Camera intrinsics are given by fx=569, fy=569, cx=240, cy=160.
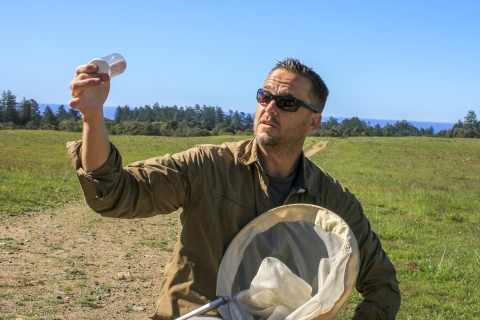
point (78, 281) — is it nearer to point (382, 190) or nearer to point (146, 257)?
point (146, 257)

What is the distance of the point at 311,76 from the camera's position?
3.54 m

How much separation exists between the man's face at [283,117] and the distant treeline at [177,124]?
1663 inches

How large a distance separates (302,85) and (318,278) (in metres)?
1.19

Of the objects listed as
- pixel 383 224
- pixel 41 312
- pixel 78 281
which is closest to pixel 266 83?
pixel 41 312

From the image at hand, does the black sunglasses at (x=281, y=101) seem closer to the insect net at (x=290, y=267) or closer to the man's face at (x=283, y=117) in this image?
the man's face at (x=283, y=117)

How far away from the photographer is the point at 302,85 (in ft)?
11.4

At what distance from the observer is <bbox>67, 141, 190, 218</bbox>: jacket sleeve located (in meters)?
2.58

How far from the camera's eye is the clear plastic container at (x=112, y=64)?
8.04 ft

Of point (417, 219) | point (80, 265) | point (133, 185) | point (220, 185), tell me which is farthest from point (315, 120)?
point (417, 219)

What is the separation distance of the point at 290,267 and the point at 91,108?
1.37 meters

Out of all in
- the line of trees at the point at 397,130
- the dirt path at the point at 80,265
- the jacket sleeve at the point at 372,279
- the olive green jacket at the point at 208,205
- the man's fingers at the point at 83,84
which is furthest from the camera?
the line of trees at the point at 397,130

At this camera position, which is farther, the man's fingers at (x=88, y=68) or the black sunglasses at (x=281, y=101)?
the black sunglasses at (x=281, y=101)

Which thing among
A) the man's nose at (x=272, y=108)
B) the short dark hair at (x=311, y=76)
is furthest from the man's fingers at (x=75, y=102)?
the short dark hair at (x=311, y=76)

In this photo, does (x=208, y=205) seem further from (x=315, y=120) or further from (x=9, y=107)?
(x=9, y=107)
